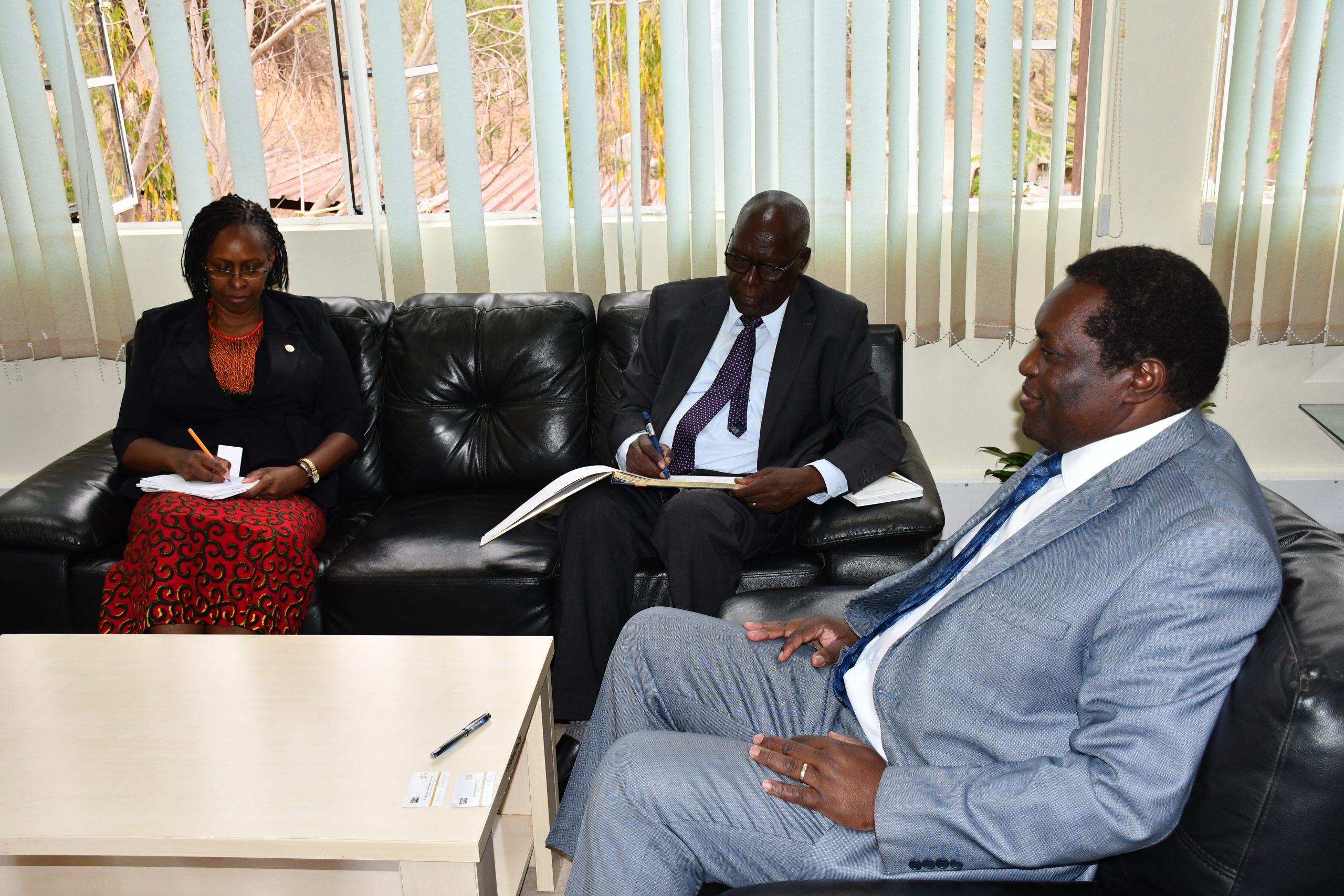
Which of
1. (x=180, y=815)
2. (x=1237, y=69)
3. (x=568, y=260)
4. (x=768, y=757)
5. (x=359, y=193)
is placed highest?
(x=1237, y=69)

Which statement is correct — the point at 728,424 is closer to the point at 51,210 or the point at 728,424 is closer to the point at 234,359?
A: the point at 234,359

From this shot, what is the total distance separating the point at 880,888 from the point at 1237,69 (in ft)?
9.21

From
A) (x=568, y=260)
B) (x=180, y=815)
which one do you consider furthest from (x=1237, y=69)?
(x=180, y=815)

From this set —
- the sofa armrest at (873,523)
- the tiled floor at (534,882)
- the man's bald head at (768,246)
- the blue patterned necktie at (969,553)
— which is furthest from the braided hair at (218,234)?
the blue patterned necktie at (969,553)

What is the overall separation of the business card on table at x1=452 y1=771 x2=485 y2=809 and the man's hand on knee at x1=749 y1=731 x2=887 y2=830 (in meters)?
0.42

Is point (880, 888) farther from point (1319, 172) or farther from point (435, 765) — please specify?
point (1319, 172)

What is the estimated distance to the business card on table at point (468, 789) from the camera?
1.46 meters

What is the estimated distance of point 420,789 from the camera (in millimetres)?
1485

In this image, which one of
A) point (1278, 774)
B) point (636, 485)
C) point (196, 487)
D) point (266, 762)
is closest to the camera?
point (1278, 774)

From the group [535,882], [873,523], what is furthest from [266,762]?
[873,523]

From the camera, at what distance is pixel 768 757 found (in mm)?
1331

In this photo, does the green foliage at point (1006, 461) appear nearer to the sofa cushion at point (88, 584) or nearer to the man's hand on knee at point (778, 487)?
the man's hand on knee at point (778, 487)

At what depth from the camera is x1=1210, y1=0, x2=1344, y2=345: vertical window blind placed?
9.63 ft

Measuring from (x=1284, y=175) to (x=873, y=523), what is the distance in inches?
72.3
